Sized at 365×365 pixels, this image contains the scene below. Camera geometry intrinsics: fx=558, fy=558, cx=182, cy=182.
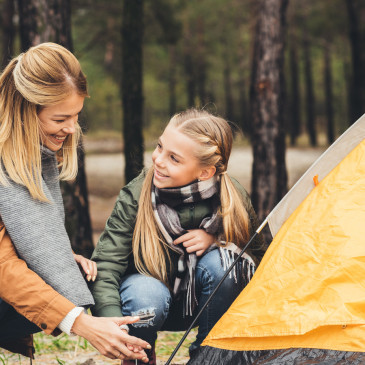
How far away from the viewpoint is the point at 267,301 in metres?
2.10

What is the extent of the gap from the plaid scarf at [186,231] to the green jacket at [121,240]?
0.15ft

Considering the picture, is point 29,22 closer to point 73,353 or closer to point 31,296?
point 73,353

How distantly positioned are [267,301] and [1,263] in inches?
39.5

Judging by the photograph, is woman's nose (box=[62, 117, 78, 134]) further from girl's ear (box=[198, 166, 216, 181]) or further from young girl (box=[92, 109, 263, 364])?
girl's ear (box=[198, 166, 216, 181])

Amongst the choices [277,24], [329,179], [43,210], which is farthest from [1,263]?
[277,24]

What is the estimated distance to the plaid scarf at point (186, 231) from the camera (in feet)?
7.86

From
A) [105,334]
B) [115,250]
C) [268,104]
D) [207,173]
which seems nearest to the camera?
[105,334]

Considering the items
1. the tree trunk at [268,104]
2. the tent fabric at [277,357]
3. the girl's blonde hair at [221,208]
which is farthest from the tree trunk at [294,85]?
the tent fabric at [277,357]

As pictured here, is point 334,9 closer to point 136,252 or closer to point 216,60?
point 216,60

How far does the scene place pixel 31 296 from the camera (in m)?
2.03

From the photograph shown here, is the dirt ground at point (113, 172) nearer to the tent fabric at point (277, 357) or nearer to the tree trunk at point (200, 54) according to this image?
the tree trunk at point (200, 54)

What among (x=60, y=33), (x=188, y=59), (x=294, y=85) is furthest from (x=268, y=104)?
(x=188, y=59)

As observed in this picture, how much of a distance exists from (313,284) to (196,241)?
57 centimetres

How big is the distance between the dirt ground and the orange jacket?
23.4ft
